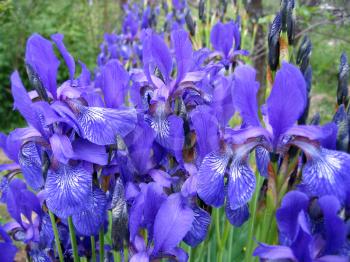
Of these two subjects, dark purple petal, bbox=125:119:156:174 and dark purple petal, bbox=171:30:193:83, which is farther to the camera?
dark purple petal, bbox=171:30:193:83

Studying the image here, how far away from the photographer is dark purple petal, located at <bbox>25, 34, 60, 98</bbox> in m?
1.16

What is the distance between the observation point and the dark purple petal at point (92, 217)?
1.15 metres

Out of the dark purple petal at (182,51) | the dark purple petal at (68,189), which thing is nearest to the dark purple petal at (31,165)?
the dark purple petal at (68,189)

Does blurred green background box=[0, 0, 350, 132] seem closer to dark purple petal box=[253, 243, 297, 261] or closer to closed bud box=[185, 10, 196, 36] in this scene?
closed bud box=[185, 10, 196, 36]

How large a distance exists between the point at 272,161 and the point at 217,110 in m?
0.21

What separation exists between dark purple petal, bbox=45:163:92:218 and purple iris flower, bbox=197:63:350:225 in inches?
10.9

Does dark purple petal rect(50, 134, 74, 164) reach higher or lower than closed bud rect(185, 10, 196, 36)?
higher

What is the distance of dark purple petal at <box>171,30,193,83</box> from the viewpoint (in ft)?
4.36

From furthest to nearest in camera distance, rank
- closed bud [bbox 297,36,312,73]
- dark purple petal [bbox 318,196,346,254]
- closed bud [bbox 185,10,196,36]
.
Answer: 1. closed bud [bbox 185,10,196,36]
2. closed bud [bbox 297,36,312,73]
3. dark purple petal [bbox 318,196,346,254]

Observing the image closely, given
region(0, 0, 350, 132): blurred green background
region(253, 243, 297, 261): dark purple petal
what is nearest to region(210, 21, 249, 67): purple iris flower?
region(253, 243, 297, 261): dark purple petal

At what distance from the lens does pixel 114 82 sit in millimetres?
1213

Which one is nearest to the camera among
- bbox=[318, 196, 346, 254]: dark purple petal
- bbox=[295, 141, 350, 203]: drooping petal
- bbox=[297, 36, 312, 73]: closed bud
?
bbox=[318, 196, 346, 254]: dark purple petal

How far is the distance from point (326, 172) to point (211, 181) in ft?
0.89

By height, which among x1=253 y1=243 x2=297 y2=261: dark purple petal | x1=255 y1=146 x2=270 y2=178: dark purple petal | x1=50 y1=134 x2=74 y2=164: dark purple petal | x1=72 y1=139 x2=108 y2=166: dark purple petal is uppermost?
x1=50 y1=134 x2=74 y2=164: dark purple petal
